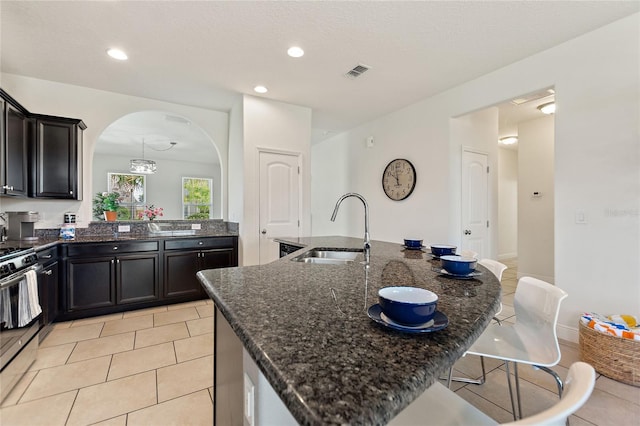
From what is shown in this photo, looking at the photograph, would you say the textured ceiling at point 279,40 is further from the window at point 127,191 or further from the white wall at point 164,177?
the white wall at point 164,177

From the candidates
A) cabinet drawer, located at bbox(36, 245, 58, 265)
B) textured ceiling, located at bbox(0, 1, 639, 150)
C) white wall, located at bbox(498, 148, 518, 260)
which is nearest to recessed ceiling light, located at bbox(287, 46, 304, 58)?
textured ceiling, located at bbox(0, 1, 639, 150)

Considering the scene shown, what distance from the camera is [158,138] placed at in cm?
637

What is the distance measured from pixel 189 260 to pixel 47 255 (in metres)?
1.34

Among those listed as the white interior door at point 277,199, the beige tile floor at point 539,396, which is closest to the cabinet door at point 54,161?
the white interior door at point 277,199

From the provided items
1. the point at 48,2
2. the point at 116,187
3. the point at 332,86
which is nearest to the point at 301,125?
the point at 332,86

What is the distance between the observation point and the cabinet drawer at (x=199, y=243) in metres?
3.63

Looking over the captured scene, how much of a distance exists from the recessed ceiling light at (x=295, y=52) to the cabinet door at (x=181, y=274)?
8.58 feet

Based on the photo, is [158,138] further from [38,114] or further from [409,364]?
[409,364]

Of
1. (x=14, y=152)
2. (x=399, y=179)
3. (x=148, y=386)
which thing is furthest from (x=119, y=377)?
(x=399, y=179)

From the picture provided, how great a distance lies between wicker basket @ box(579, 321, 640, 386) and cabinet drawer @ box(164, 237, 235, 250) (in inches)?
148

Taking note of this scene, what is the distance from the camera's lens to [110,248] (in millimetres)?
3283

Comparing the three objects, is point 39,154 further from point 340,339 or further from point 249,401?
point 340,339

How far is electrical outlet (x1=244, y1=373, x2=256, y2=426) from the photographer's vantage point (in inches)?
33.5

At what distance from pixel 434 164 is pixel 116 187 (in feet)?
25.4
